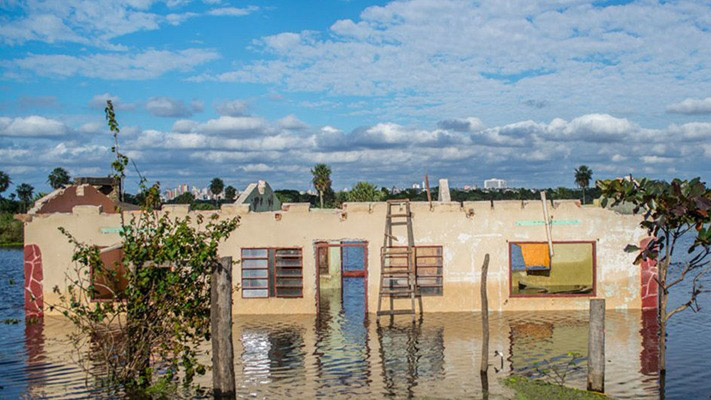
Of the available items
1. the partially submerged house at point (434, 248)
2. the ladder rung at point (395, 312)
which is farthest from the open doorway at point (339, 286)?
the ladder rung at point (395, 312)

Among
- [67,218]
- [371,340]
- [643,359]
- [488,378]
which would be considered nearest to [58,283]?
[67,218]

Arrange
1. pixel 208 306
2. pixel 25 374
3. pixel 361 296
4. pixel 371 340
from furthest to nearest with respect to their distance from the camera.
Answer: pixel 361 296 < pixel 371 340 < pixel 25 374 < pixel 208 306

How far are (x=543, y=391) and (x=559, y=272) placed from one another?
10.9 metres

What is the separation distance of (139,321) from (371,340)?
7.07m

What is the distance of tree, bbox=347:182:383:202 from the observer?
5843cm

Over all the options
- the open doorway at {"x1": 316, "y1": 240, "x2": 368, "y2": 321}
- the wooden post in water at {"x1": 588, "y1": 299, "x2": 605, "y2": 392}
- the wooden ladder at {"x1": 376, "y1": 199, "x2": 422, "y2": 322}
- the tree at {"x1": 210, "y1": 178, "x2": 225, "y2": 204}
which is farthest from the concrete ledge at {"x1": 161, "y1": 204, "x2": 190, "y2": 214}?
the tree at {"x1": 210, "y1": 178, "x2": 225, "y2": 204}

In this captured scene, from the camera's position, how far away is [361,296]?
26.5m

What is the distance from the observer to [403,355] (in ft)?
51.7

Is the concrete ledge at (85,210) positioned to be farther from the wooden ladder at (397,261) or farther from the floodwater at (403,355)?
the wooden ladder at (397,261)

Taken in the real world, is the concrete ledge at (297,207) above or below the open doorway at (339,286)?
above

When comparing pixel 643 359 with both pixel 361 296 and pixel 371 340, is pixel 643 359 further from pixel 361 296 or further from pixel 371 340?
pixel 361 296

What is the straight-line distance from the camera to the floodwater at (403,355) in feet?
43.1

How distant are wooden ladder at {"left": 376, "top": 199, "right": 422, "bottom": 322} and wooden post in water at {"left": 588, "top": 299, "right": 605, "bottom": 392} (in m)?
8.22

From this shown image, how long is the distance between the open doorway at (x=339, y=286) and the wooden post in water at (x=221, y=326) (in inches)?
347
